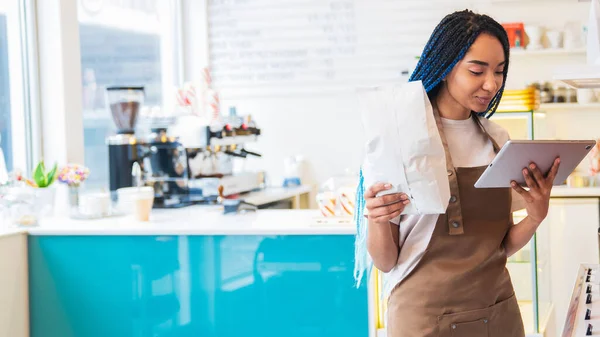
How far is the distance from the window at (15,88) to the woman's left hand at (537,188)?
321cm

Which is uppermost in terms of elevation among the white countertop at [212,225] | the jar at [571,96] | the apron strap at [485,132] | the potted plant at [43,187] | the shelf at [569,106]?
the jar at [571,96]

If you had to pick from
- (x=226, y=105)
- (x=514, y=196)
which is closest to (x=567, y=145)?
(x=514, y=196)

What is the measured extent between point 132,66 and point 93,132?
0.98 m

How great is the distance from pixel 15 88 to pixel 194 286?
1.63m

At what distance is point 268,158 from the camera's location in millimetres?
6277

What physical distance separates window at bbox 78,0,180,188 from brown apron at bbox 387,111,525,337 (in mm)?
3550

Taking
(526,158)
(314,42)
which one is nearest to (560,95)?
(314,42)

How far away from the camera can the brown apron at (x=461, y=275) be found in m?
1.68

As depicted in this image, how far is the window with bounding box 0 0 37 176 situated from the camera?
417 centimetres

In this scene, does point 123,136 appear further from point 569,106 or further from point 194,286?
point 569,106

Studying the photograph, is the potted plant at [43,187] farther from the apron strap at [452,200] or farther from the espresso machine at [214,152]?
the apron strap at [452,200]

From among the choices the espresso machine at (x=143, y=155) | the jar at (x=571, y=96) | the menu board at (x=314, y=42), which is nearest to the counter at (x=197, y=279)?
the espresso machine at (x=143, y=155)

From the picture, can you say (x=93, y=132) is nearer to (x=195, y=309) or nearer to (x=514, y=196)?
(x=195, y=309)

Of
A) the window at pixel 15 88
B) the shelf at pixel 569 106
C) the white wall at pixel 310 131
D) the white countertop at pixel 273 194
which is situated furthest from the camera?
the white wall at pixel 310 131
